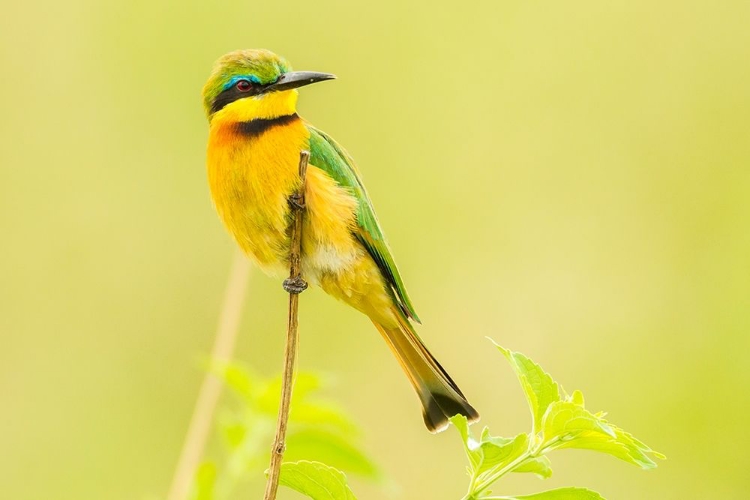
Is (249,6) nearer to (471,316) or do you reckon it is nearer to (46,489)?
(471,316)

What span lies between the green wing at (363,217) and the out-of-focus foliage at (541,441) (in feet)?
4.64

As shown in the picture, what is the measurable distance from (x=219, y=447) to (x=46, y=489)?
74 centimetres

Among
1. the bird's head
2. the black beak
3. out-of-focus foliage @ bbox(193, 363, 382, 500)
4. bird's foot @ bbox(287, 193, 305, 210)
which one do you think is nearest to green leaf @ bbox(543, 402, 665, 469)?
out-of-focus foliage @ bbox(193, 363, 382, 500)

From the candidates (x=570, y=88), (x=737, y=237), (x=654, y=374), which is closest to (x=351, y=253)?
(x=654, y=374)

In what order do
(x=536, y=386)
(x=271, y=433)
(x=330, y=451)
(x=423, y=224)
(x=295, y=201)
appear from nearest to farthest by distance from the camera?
(x=536, y=386) < (x=330, y=451) < (x=271, y=433) < (x=295, y=201) < (x=423, y=224)

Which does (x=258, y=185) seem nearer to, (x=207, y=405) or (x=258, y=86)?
(x=258, y=86)

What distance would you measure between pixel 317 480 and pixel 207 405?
23.9 inches

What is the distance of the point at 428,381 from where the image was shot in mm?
2627

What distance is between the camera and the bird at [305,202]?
2570 mm

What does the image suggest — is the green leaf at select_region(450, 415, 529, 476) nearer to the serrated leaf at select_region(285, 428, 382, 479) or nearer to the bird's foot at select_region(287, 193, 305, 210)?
the serrated leaf at select_region(285, 428, 382, 479)

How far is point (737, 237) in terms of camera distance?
488 centimetres

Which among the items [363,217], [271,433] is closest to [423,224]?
[363,217]

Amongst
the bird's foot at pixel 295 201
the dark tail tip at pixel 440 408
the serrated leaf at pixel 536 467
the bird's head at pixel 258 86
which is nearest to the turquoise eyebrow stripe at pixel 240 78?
the bird's head at pixel 258 86

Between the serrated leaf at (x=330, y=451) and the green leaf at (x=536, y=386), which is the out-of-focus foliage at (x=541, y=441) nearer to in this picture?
the green leaf at (x=536, y=386)
